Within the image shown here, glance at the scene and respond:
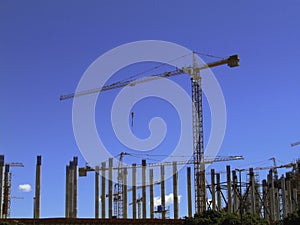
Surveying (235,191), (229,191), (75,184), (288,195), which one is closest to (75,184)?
(75,184)

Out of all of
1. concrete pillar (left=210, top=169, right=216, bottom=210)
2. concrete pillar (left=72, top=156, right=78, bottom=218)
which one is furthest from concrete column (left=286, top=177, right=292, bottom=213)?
concrete pillar (left=72, top=156, right=78, bottom=218)

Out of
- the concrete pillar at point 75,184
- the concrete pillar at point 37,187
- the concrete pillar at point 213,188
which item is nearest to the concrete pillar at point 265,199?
the concrete pillar at point 213,188

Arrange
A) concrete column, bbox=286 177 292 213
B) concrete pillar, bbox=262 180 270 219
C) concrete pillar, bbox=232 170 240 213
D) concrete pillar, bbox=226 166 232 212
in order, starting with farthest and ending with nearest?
concrete pillar, bbox=262 180 270 219 → concrete column, bbox=286 177 292 213 → concrete pillar, bbox=232 170 240 213 → concrete pillar, bbox=226 166 232 212

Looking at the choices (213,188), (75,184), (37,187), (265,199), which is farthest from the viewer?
(265,199)

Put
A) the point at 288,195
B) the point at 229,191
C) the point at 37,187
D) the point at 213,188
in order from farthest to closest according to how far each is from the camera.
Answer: the point at 288,195
the point at 213,188
the point at 229,191
the point at 37,187

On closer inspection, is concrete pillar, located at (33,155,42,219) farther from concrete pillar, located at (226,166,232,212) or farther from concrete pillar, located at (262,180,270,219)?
concrete pillar, located at (262,180,270,219)

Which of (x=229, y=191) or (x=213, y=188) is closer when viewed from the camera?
(x=229, y=191)

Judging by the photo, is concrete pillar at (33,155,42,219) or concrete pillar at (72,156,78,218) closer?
concrete pillar at (33,155,42,219)

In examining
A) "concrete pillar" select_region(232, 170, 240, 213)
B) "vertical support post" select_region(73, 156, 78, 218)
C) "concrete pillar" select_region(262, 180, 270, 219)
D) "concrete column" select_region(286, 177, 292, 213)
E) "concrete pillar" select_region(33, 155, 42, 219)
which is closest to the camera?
"concrete pillar" select_region(33, 155, 42, 219)

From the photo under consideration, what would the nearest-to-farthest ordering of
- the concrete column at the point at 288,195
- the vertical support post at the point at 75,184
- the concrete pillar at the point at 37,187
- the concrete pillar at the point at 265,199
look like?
the concrete pillar at the point at 37,187 < the vertical support post at the point at 75,184 < the concrete column at the point at 288,195 < the concrete pillar at the point at 265,199

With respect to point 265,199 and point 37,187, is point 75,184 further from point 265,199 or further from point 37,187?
point 265,199

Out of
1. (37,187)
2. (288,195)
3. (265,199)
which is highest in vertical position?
(288,195)

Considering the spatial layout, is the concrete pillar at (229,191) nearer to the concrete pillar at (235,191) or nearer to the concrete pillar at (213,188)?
the concrete pillar at (235,191)

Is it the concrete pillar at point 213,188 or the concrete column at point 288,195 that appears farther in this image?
the concrete column at point 288,195
